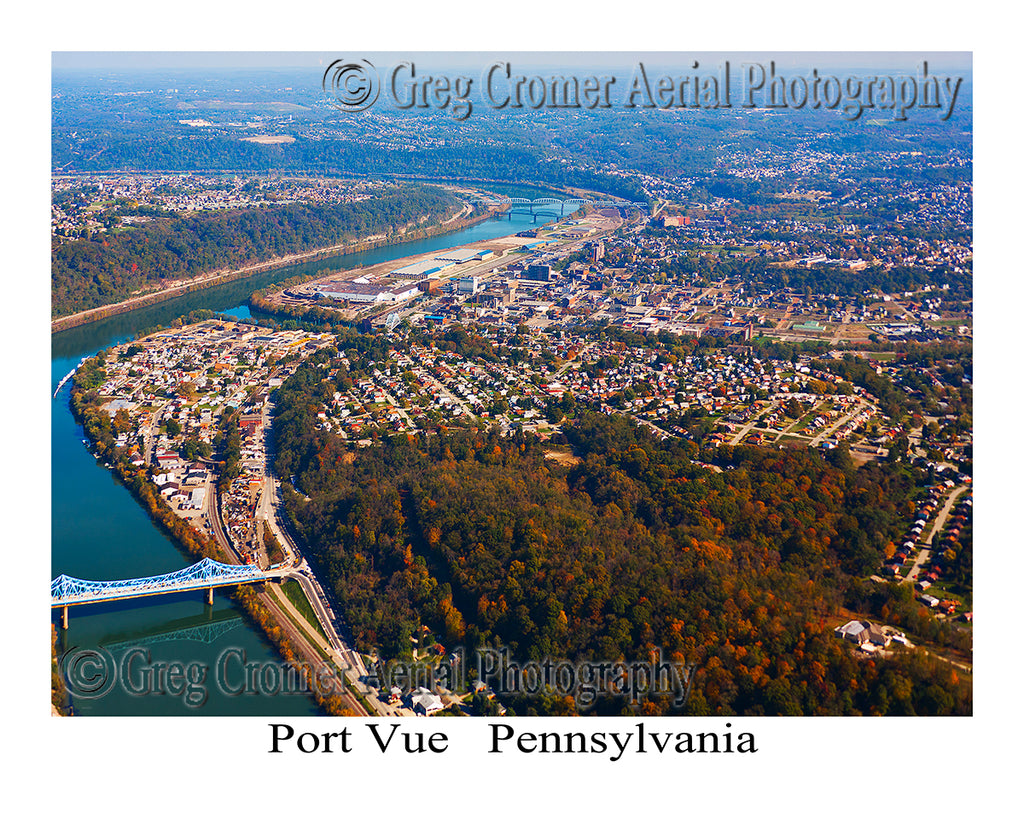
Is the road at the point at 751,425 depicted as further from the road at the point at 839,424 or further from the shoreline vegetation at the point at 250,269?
the shoreline vegetation at the point at 250,269

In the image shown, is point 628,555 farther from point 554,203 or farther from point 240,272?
point 554,203

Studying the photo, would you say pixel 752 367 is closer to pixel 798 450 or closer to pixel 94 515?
pixel 798 450

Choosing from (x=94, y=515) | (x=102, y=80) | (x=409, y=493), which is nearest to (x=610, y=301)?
(x=409, y=493)

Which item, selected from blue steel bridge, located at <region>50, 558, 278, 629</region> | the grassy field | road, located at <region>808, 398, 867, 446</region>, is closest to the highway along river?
blue steel bridge, located at <region>50, 558, 278, 629</region>

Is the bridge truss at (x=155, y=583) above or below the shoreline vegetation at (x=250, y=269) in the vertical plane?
below

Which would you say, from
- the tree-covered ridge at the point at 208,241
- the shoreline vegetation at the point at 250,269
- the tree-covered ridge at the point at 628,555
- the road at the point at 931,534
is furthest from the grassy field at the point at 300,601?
the tree-covered ridge at the point at 208,241

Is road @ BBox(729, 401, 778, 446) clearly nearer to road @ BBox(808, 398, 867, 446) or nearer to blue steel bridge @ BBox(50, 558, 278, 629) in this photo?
road @ BBox(808, 398, 867, 446)
